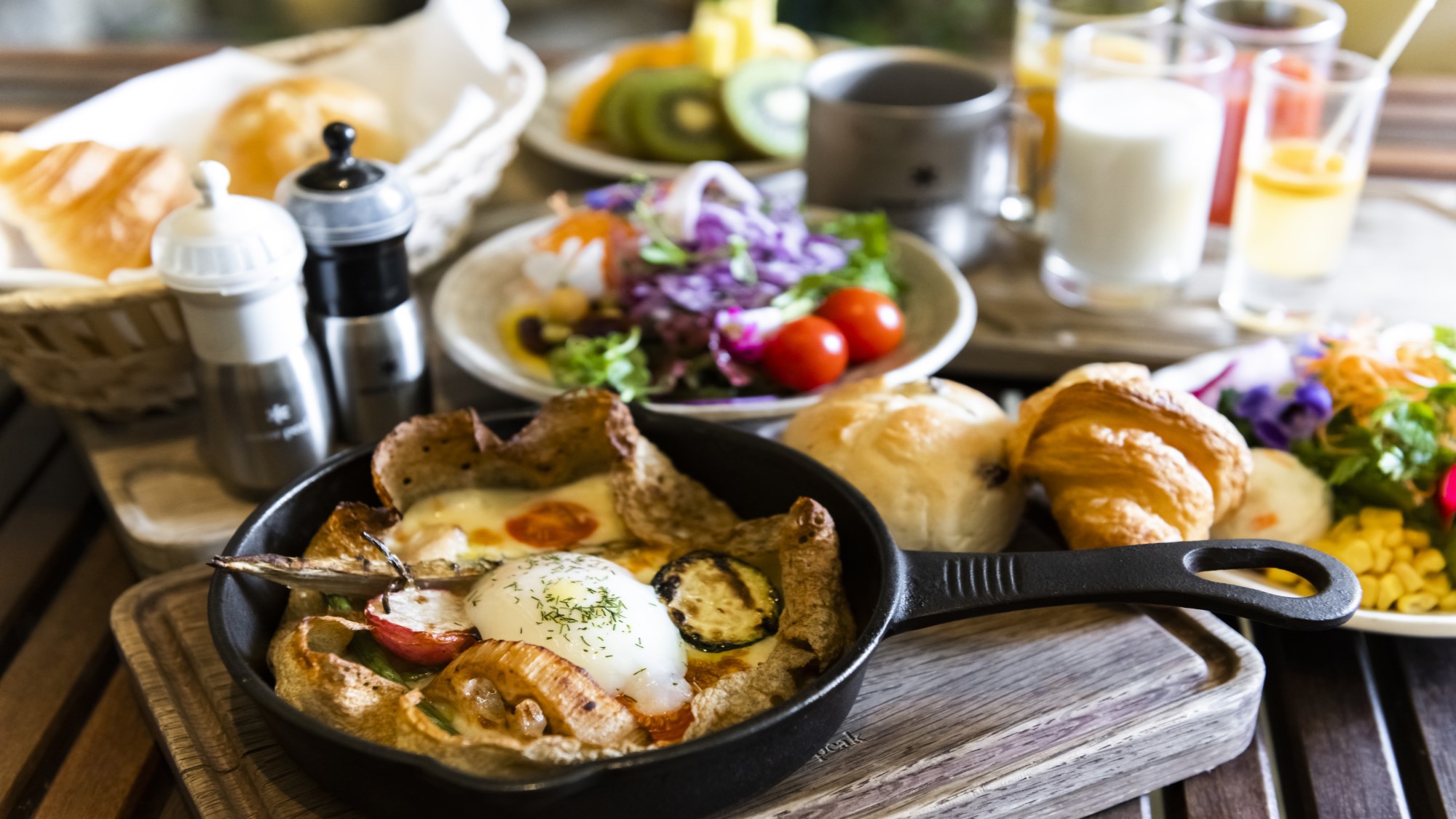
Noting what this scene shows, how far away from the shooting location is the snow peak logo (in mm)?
1222

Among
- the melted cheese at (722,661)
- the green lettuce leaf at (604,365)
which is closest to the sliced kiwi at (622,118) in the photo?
the green lettuce leaf at (604,365)

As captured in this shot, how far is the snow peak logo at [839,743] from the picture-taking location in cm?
122

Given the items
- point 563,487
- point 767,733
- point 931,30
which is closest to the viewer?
point 767,733

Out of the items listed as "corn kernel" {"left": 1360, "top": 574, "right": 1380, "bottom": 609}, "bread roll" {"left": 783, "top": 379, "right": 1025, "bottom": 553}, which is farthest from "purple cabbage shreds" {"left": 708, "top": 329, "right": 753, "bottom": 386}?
"corn kernel" {"left": 1360, "top": 574, "right": 1380, "bottom": 609}

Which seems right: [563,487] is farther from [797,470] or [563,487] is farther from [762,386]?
[762,386]

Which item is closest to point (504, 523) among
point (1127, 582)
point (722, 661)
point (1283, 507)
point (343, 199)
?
point (722, 661)

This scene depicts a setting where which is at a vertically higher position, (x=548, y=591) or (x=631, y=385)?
(x=548, y=591)

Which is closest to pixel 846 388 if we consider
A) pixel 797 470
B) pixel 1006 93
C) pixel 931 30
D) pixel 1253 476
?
pixel 797 470

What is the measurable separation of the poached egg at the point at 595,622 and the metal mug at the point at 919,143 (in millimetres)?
1119

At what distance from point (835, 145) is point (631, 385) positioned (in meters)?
0.64

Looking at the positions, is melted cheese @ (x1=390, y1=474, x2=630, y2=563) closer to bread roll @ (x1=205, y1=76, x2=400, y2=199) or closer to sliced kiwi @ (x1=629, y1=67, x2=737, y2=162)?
bread roll @ (x1=205, y1=76, x2=400, y2=199)

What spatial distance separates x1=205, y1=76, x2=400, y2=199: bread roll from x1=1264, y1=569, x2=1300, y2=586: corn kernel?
62.2 inches

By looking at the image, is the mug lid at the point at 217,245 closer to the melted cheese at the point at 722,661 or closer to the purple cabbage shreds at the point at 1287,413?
the melted cheese at the point at 722,661

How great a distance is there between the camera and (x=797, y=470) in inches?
55.3
